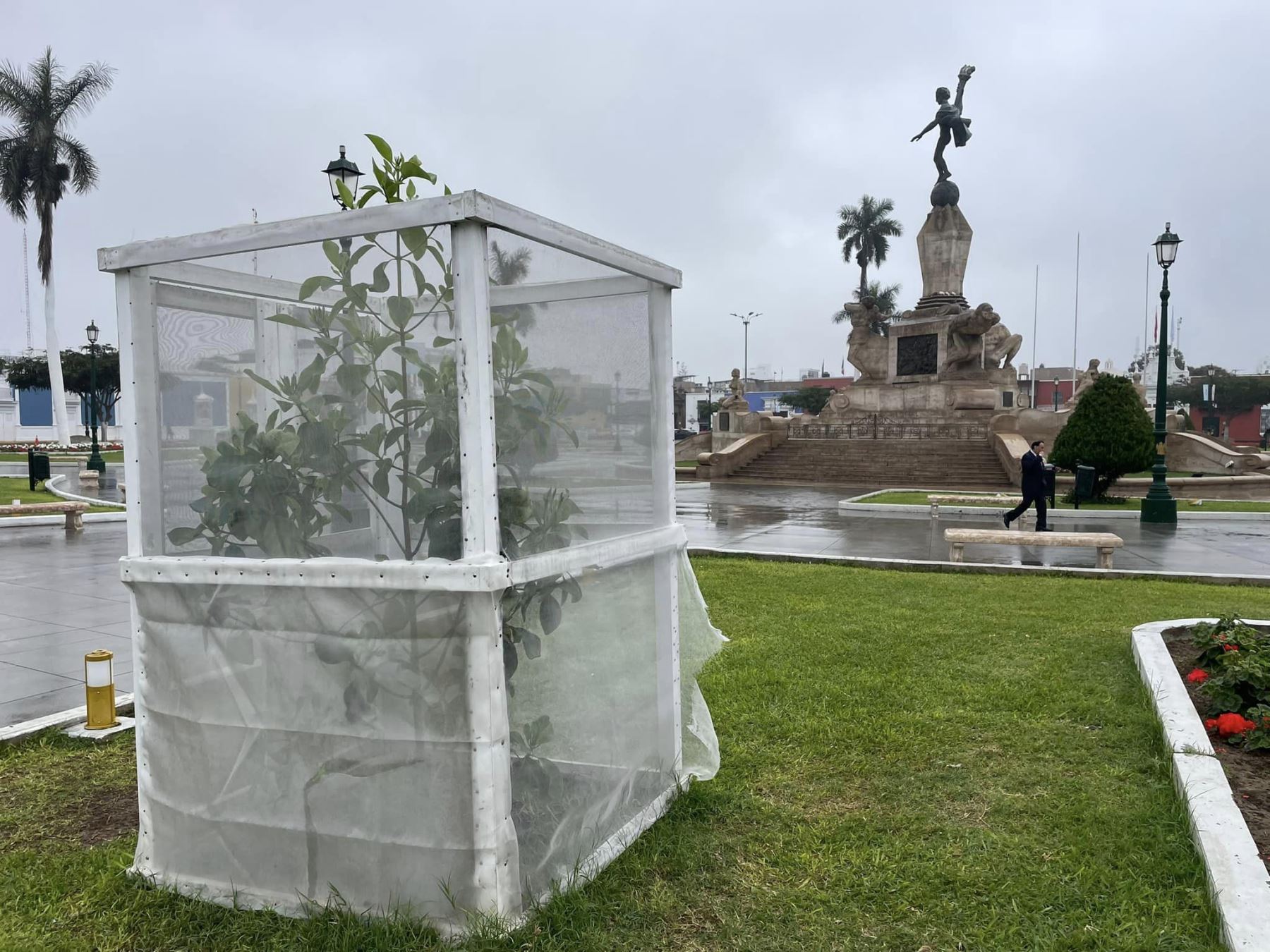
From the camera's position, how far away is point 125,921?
2.91 metres

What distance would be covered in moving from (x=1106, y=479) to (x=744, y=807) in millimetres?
17948

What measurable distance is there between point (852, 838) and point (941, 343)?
30984mm

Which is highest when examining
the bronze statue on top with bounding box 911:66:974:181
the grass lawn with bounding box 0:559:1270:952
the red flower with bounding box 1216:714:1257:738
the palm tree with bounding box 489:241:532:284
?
the bronze statue on top with bounding box 911:66:974:181

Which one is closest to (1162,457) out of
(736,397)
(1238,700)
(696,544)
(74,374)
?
(696,544)

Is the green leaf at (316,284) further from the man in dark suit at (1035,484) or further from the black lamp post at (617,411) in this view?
the man in dark suit at (1035,484)

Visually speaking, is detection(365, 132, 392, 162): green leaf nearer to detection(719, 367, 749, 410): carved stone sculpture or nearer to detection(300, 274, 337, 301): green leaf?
detection(300, 274, 337, 301): green leaf

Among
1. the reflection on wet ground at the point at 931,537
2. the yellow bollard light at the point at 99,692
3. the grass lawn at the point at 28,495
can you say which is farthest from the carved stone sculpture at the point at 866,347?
the yellow bollard light at the point at 99,692

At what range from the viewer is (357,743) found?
2.82 metres

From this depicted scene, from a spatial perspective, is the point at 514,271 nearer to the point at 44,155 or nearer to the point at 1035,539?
the point at 1035,539

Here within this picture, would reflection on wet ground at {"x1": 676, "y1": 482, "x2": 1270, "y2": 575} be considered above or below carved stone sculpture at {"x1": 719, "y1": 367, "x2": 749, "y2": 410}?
below

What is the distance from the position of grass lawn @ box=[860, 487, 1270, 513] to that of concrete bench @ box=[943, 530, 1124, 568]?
5.91 m

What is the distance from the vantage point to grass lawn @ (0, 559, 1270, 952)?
282 centimetres

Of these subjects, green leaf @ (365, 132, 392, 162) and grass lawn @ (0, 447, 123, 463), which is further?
grass lawn @ (0, 447, 123, 463)

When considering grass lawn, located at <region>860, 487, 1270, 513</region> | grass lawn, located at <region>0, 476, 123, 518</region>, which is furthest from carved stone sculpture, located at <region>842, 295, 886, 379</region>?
grass lawn, located at <region>0, 476, 123, 518</region>
